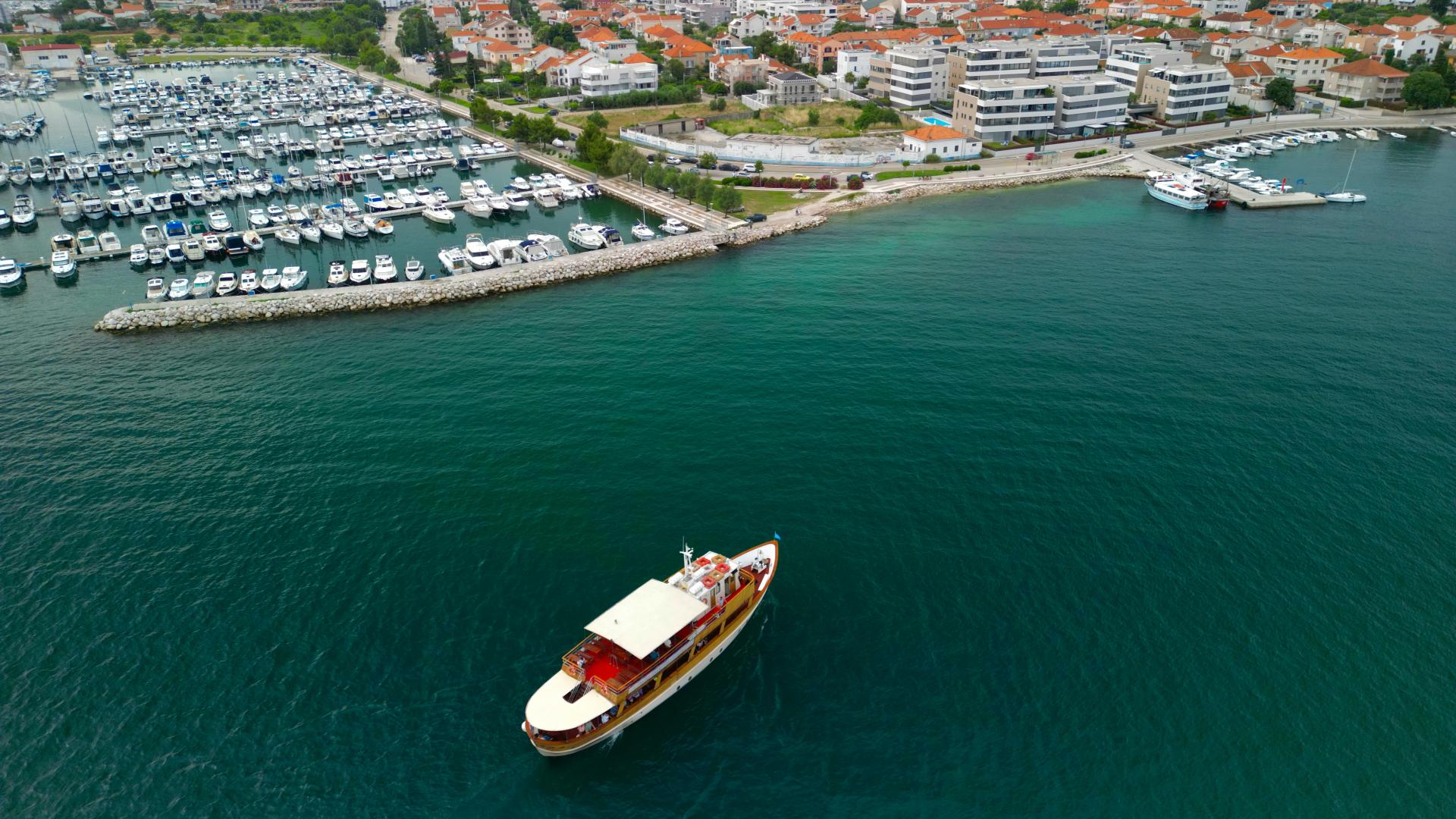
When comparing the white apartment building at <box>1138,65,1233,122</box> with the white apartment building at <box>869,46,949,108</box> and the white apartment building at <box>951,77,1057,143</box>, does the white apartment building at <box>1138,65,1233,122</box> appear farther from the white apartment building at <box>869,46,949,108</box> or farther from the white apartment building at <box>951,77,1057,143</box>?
the white apartment building at <box>869,46,949,108</box>

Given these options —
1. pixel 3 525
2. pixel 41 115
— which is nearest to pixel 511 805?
pixel 3 525

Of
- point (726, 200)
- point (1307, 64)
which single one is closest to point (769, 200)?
point (726, 200)

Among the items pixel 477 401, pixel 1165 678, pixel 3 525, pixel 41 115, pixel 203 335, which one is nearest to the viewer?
pixel 1165 678

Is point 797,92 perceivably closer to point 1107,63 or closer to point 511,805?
point 1107,63

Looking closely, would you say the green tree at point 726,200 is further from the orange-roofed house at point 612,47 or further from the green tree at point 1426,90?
the green tree at point 1426,90

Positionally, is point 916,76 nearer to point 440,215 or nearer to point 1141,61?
point 1141,61

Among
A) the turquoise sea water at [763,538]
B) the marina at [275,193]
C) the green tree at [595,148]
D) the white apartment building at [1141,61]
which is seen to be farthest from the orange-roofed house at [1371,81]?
the green tree at [595,148]

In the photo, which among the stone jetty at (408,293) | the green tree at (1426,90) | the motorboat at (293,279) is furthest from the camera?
the green tree at (1426,90)
